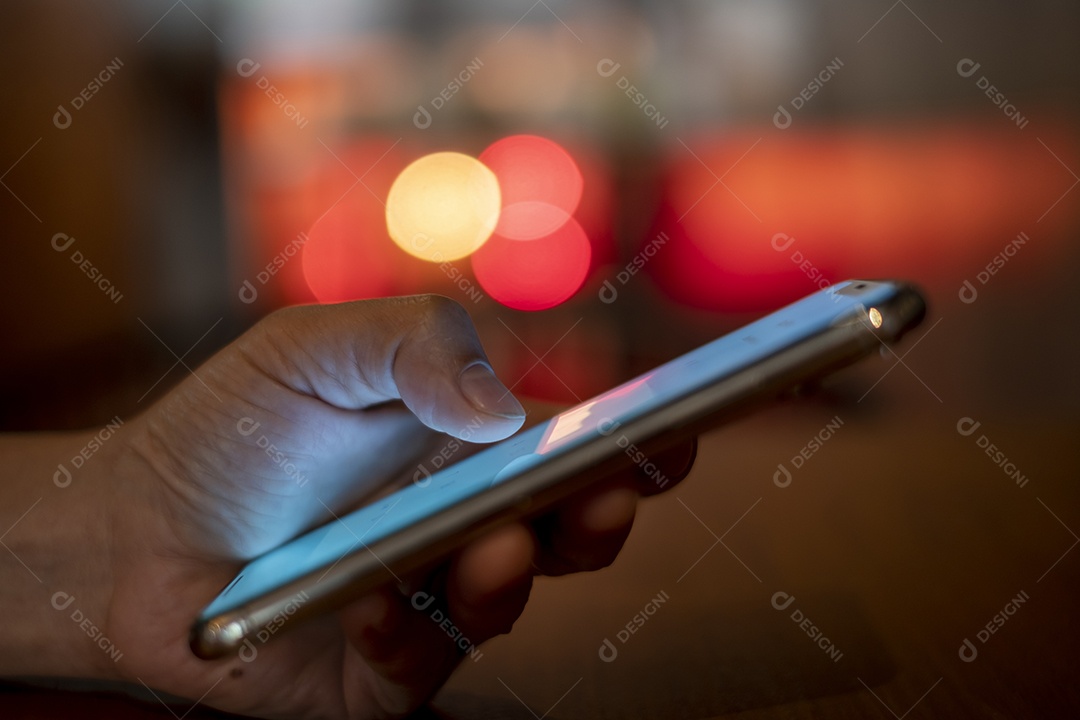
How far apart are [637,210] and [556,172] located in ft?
1.80

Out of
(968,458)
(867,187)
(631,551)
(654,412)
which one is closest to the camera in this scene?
(654,412)

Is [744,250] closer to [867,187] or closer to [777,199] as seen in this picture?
[777,199]

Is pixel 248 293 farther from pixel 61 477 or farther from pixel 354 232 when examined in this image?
pixel 61 477

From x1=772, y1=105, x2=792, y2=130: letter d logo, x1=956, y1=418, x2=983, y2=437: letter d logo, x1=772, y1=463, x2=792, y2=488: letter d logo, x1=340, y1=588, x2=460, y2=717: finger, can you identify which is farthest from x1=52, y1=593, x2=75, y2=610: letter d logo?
x1=772, y1=105, x2=792, y2=130: letter d logo

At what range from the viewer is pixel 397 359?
2.18 feet

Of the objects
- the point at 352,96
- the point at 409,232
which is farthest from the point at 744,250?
the point at 352,96

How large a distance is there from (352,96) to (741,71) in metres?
2.12

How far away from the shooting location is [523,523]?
58 centimetres

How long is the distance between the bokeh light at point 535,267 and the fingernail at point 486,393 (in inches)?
135

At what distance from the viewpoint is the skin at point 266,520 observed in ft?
2.01

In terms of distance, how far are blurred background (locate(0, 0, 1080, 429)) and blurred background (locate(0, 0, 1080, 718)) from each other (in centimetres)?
1

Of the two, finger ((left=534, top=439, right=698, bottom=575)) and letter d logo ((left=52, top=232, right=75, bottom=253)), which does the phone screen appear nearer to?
finger ((left=534, top=439, right=698, bottom=575))

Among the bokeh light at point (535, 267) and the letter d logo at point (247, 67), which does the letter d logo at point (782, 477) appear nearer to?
the bokeh light at point (535, 267)

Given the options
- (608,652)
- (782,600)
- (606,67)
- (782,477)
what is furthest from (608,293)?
(608,652)
